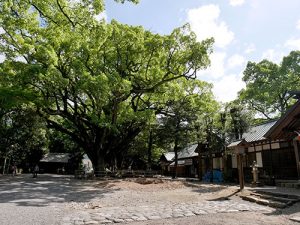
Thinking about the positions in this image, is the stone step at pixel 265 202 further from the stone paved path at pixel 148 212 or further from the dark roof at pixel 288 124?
the dark roof at pixel 288 124

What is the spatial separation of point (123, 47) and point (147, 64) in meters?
2.67

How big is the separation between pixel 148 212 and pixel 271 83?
30567mm

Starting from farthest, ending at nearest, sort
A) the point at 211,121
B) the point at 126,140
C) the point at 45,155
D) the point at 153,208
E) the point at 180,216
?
the point at 45,155 < the point at 126,140 < the point at 211,121 < the point at 153,208 < the point at 180,216

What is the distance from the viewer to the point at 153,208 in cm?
998

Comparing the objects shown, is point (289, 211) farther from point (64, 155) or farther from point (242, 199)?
point (64, 155)

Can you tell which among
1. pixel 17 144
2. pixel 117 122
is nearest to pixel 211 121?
pixel 117 122

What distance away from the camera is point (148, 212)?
919 centimetres

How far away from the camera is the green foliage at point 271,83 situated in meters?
33.1

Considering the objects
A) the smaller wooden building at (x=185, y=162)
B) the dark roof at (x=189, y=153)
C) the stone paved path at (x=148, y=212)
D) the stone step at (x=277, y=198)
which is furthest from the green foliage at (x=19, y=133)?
the stone step at (x=277, y=198)

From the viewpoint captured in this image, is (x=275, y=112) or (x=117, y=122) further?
(x=275, y=112)

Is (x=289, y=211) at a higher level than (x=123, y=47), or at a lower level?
lower

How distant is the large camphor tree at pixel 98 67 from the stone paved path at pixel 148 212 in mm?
11153

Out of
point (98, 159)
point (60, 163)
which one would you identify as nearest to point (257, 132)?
point (98, 159)

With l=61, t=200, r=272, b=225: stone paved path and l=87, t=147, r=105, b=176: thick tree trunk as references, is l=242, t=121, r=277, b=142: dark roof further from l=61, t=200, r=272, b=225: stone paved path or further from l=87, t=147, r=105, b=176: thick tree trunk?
l=87, t=147, r=105, b=176: thick tree trunk
